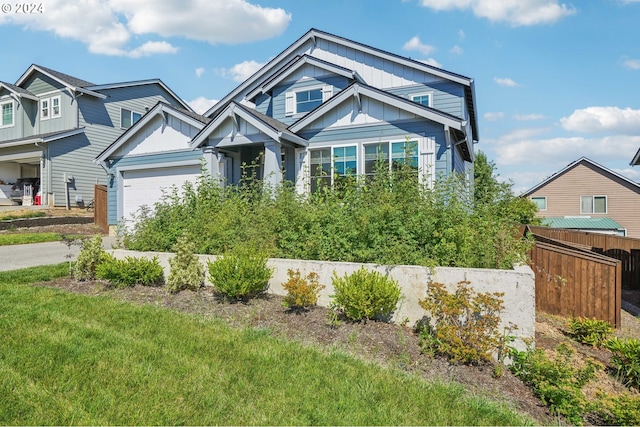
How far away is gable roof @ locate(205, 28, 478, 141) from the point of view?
1374 cm

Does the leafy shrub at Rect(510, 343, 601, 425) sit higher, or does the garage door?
the garage door

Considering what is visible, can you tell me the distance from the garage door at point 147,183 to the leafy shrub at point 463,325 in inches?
398

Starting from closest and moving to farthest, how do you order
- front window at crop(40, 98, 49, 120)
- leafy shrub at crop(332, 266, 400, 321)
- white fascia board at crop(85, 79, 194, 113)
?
1. leafy shrub at crop(332, 266, 400, 321)
2. white fascia board at crop(85, 79, 194, 113)
3. front window at crop(40, 98, 49, 120)

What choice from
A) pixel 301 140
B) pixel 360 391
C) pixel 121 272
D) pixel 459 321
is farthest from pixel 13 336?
pixel 301 140

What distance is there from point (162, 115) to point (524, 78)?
10.8m

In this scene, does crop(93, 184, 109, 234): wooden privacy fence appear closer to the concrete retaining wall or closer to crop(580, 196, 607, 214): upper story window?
the concrete retaining wall

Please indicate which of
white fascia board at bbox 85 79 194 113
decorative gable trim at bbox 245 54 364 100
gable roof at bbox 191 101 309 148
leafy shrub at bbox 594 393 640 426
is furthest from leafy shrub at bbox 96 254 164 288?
white fascia board at bbox 85 79 194 113

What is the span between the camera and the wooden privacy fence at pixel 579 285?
636 cm

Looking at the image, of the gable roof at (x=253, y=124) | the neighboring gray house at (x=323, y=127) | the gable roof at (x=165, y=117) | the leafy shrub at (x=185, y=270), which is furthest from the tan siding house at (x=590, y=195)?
the leafy shrub at (x=185, y=270)

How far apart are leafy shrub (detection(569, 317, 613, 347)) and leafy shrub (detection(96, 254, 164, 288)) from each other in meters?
6.61

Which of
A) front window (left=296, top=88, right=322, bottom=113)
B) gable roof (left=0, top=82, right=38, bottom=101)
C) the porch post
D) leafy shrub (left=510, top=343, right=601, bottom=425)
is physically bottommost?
leafy shrub (left=510, top=343, right=601, bottom=425)

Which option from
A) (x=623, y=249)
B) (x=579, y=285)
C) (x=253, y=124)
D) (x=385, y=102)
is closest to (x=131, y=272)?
(x=253, y=124)

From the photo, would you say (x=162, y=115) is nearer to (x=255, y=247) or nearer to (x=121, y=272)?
(x=121, y=272)

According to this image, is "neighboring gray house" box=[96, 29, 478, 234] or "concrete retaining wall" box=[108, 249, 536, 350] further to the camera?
"neighboring gray house" box=[96, 29, 478, 234]
